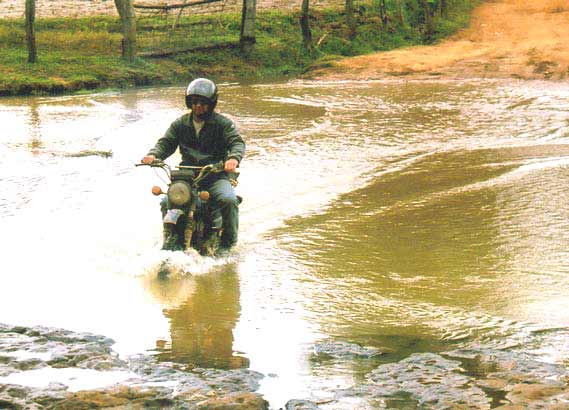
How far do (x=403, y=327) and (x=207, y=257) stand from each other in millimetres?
2657

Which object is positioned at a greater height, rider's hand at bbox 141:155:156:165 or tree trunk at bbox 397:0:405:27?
tree trunk at bbox 397:0:405:27

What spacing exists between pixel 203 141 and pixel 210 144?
0.25ft

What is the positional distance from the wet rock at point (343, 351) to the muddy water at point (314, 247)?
7 centimetres

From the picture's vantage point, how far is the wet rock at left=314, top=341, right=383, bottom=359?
256 inches

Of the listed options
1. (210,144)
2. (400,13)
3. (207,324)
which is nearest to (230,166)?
(210,144)

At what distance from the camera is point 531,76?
25266mm

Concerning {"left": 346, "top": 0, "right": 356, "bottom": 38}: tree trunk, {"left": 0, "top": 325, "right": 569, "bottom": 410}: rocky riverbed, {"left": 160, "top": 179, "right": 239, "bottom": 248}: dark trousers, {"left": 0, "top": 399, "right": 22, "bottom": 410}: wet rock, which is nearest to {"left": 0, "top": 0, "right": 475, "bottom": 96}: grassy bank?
{"left": 346, "top": 0, "right": 356, "bottom": 38}: tree trunk

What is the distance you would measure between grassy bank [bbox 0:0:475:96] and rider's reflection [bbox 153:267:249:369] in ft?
55.5

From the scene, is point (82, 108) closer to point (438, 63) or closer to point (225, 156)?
point (438, 63)

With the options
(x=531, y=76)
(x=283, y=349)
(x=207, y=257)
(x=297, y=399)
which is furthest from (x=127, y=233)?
(x=531, y=76)

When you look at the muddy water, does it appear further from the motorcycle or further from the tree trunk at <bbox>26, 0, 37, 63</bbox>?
the tree trunk at <bbox>26, 0, 37, 63</bbox>

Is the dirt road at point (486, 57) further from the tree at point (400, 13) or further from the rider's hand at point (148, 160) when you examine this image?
the rider's hand at point (148, 160)

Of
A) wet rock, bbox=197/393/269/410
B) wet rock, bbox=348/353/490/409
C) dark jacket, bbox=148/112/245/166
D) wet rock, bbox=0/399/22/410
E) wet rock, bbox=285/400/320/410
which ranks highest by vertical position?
dark jacket, bbox=148/112/245/166

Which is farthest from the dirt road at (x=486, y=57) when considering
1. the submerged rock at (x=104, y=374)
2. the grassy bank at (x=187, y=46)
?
the submerged rock at (x=104, y=374)
